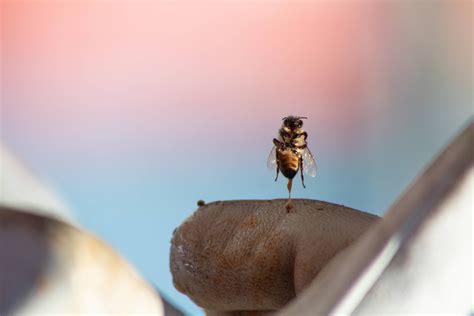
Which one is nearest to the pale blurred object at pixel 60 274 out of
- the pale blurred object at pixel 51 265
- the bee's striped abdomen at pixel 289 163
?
the pale blurred object at pixel 51 265

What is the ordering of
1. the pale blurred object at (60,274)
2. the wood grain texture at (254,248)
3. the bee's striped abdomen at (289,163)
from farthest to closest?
the bee's striped abdomen at (289,163) < the wood grain texture at (254,248) < the pale blurred object at (60,274)

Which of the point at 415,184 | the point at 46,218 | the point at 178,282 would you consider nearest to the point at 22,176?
the point at 46,218

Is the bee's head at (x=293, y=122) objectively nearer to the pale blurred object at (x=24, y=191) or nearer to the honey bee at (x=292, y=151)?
the honey bee at (x=292, y=151)

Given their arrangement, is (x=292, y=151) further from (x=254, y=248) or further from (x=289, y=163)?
(x=254, y=248)

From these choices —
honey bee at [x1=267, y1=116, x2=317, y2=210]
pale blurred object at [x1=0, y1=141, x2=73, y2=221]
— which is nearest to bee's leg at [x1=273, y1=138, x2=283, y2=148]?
honey bee at [x1=267, y1=116, x2=317, y2=210]

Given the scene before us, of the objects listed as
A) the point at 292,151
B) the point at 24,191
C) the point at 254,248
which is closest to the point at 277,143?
the point at 292,151

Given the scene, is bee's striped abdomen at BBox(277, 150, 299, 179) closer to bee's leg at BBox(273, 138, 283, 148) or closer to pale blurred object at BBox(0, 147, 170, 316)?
bee's leg at BBox(273, 138, 283, 148)
